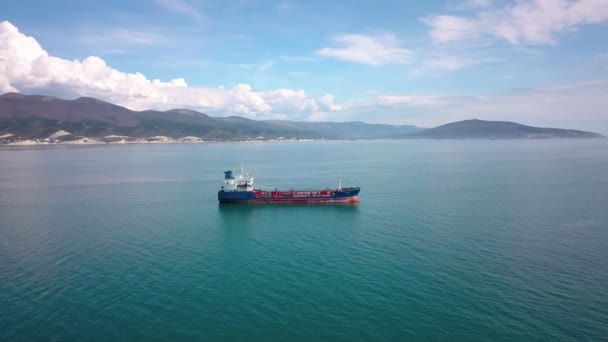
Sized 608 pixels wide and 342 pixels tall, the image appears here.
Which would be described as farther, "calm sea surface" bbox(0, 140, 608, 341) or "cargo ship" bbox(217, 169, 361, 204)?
"cargo ship" bbox(217, 169, 361, 204)

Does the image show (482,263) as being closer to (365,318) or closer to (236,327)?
(365,318)

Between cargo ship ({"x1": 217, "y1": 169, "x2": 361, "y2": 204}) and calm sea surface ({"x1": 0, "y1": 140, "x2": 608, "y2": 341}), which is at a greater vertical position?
cargo ship ({"x1": 217, "y1": 169, "x2": 361, "y2": 204})

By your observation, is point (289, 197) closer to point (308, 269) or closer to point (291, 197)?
point (291, 197)

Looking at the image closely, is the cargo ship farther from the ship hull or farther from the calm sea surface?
the calm sea surface

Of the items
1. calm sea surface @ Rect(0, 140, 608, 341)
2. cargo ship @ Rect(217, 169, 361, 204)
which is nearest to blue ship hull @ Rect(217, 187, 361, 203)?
cargo ship @ Rect(217, 169, 361, 204)

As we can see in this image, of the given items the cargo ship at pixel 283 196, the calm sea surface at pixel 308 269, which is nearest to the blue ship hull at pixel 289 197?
the cargo ship at pixel 283 196

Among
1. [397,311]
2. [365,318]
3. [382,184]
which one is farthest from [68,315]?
[382,184]
